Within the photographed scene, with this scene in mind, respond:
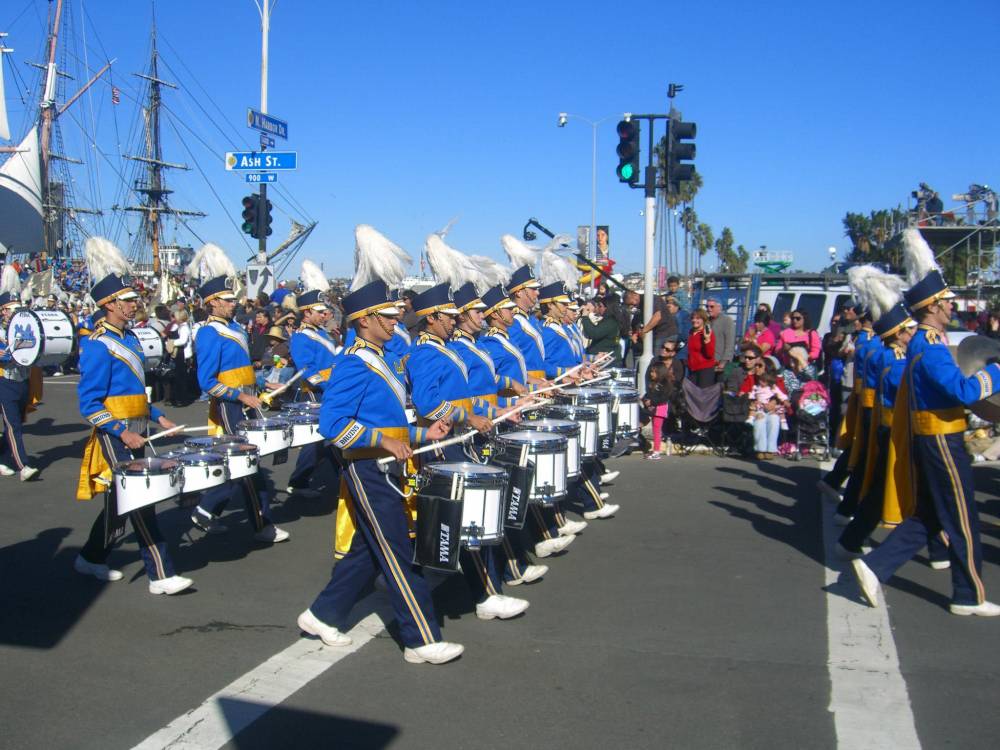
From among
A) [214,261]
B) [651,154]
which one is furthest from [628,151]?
[214,261]

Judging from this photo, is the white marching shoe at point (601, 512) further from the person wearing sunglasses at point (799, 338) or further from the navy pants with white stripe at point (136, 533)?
the person wearing sunglasses at point (799, 338)

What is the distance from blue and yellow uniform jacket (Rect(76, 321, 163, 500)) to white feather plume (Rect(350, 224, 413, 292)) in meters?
1.83

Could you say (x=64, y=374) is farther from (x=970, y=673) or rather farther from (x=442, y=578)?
(x=970, y=673)

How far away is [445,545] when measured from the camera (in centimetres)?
522

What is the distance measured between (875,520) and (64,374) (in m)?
21.3

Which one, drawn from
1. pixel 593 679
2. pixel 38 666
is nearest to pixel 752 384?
pixel 593 679

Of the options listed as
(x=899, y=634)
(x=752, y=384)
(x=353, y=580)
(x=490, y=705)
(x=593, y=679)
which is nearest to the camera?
(x=490, y=705)

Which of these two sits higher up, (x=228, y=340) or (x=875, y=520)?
(x=228, y=340)

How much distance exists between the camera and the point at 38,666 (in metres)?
5.27

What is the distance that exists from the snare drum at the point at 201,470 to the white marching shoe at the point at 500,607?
6.52ft

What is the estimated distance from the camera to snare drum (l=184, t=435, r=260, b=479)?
6789mm

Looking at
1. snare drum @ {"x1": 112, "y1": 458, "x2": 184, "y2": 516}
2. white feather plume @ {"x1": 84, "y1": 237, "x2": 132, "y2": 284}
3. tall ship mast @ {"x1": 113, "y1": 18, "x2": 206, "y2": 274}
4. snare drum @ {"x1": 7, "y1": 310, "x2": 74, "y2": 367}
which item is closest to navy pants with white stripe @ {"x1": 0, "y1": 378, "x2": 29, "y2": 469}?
snare drum @ {"x1": 7, "y1": 310, "x2": 74, "y2": 367}

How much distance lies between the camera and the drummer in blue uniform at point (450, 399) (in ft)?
19.9

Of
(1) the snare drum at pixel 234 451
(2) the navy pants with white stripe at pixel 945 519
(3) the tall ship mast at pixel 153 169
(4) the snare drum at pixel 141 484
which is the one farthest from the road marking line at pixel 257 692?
(3) the tall ship mast at pixel 153 169
